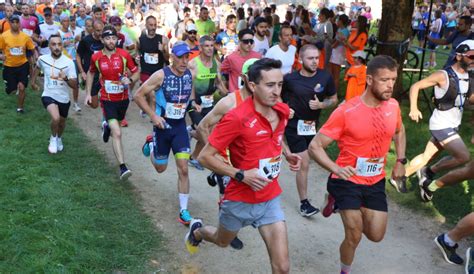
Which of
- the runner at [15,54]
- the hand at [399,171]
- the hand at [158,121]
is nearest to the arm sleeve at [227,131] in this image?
the hand at [399,171]

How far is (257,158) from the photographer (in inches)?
158

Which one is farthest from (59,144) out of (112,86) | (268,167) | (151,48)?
(268,167)

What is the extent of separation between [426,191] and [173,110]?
3.23 metres

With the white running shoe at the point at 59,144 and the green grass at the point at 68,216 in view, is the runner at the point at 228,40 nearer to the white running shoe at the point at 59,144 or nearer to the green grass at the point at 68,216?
the green grass at the point at 68,216

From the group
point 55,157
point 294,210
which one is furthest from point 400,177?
point 55,157

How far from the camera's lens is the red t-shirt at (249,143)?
3896mm

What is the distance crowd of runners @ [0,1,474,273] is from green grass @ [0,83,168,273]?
46 centimetres

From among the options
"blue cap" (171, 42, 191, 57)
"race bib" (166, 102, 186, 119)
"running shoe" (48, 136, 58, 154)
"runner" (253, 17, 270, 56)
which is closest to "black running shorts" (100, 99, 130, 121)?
"running shoe" (48, 136, 58, 154)

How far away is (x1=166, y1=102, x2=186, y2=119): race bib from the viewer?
20.3 feet

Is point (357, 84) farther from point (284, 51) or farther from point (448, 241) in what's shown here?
point (448, 241)

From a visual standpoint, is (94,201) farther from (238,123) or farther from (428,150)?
(428,150)

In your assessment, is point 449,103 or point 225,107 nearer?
point 225,107

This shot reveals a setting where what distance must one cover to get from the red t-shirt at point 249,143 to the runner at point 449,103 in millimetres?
2363

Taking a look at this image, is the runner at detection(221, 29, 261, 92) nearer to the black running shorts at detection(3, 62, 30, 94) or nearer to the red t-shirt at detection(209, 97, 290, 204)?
the red t-shirt at detection(209, 97, 290, 204)
